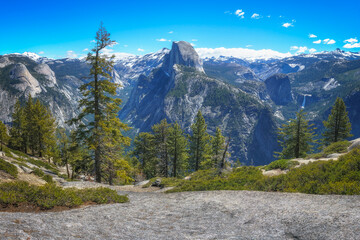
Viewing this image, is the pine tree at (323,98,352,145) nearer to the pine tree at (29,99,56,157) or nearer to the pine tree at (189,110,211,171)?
the pine tree at (189,110,211,171)

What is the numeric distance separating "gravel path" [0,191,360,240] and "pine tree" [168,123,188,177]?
89.2 ft

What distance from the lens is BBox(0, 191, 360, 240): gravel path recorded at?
650 cm

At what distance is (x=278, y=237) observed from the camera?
703cm

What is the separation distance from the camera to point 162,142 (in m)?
40.0

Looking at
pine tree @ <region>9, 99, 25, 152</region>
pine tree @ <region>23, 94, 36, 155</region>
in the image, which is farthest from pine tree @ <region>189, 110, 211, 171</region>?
pine tree @ <region>9, 99, 25, 152</region>

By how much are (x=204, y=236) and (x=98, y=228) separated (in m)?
3.95

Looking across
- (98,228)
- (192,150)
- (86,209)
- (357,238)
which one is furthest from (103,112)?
(192,150)

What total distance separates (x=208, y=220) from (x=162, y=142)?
1224 inches

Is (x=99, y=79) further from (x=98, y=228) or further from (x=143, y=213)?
(x=98, y=228)

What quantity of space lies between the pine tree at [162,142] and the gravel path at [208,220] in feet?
91.3

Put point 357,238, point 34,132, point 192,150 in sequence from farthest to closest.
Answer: point 192,150 → point 34,132 → point 357,238

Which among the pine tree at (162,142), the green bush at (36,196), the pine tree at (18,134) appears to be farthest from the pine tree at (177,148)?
the green bush at (36,196)

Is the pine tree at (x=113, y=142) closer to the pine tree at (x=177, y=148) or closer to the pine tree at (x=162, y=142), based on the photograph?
the pine tree at (x=177, y=148)

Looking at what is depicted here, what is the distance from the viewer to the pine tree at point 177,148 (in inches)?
1545
